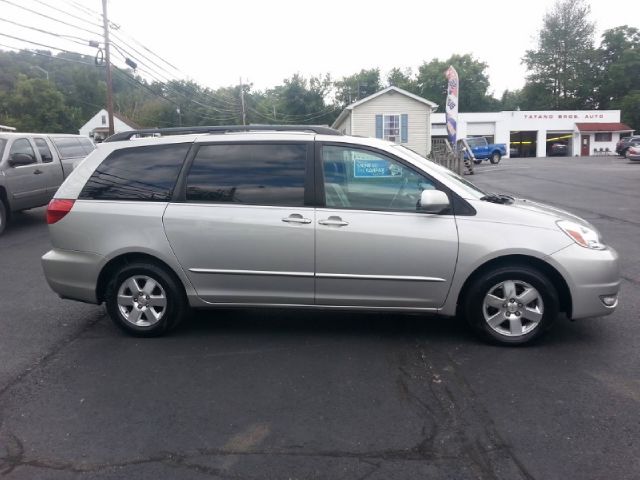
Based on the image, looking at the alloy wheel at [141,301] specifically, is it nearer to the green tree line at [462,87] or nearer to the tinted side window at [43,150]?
the tinted side window at [43,150]

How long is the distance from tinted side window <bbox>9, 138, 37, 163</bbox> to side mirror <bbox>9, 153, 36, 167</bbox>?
0.30 ft

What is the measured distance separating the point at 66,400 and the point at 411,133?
96.6ft

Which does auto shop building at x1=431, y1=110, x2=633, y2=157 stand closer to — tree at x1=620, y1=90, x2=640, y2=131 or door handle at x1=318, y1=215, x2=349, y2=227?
tree at x1=620, y1=90, x2=640, y2=131

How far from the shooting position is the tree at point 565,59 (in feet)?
246

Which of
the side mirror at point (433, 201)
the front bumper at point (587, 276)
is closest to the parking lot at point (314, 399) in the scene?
the front bumper at point (587, 276)

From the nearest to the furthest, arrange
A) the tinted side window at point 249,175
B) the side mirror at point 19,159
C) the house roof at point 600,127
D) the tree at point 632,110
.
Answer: the tinted side window at point 249,175
the side mirror at point 19,159
the house roof at point 600,127
the tree at point 632,110

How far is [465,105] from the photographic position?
3081 inches

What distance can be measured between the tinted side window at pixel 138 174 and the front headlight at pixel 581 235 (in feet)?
10.8

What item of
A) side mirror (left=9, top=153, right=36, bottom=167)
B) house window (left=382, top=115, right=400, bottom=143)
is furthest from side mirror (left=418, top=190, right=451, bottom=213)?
house window (left=382, top=115, right=400, bottom=143)

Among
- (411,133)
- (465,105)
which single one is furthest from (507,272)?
(465,105)

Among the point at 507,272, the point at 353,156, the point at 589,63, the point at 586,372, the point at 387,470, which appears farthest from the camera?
the point at 589,63

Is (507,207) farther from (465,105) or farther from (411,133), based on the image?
(465,105)

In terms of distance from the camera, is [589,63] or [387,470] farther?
[589,63]

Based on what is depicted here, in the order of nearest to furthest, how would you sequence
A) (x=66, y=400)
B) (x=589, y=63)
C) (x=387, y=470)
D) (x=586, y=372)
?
(x=387, y=470) → (x=66, y=400) → (x=586, y=372) → (x=589, y=63)
